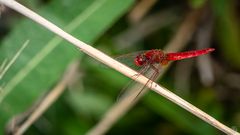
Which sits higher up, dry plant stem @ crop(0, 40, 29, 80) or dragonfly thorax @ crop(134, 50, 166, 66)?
dragonfly thorax @ crop(134, 50, 166, 66)

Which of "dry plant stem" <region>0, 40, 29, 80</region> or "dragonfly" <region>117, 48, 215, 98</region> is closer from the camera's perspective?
"dry plant stem" <region>0, 40, 29, 80</region>

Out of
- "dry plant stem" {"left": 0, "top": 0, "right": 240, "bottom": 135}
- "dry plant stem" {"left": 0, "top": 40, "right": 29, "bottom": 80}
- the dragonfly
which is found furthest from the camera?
the dragonfly

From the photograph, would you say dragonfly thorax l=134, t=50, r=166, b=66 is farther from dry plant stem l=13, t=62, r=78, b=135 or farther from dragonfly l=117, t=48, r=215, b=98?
dry plant stem l=13, t=62, r=78, b=135

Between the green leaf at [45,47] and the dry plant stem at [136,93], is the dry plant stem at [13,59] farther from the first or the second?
the dry plant stem at [136,93]

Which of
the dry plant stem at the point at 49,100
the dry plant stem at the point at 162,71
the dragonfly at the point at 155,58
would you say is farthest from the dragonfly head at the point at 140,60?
the dry plant stem at the point at 49,100

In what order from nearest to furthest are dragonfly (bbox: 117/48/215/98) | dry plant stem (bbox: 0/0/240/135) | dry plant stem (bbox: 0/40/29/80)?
dry plant stem (bbox: 0/0/240/135), dry plant stem (bbox: 0/40/29/80), dragonfly (bbox: 117/48/215/98)

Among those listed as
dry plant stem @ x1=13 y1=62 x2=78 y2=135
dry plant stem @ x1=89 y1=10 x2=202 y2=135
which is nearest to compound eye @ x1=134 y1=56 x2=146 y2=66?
dry plant stem @ x1=89 y1=10 x2=202 y2=135

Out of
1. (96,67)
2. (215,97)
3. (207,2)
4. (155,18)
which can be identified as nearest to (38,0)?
(96,67)

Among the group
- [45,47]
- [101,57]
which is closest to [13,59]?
[45,47]
